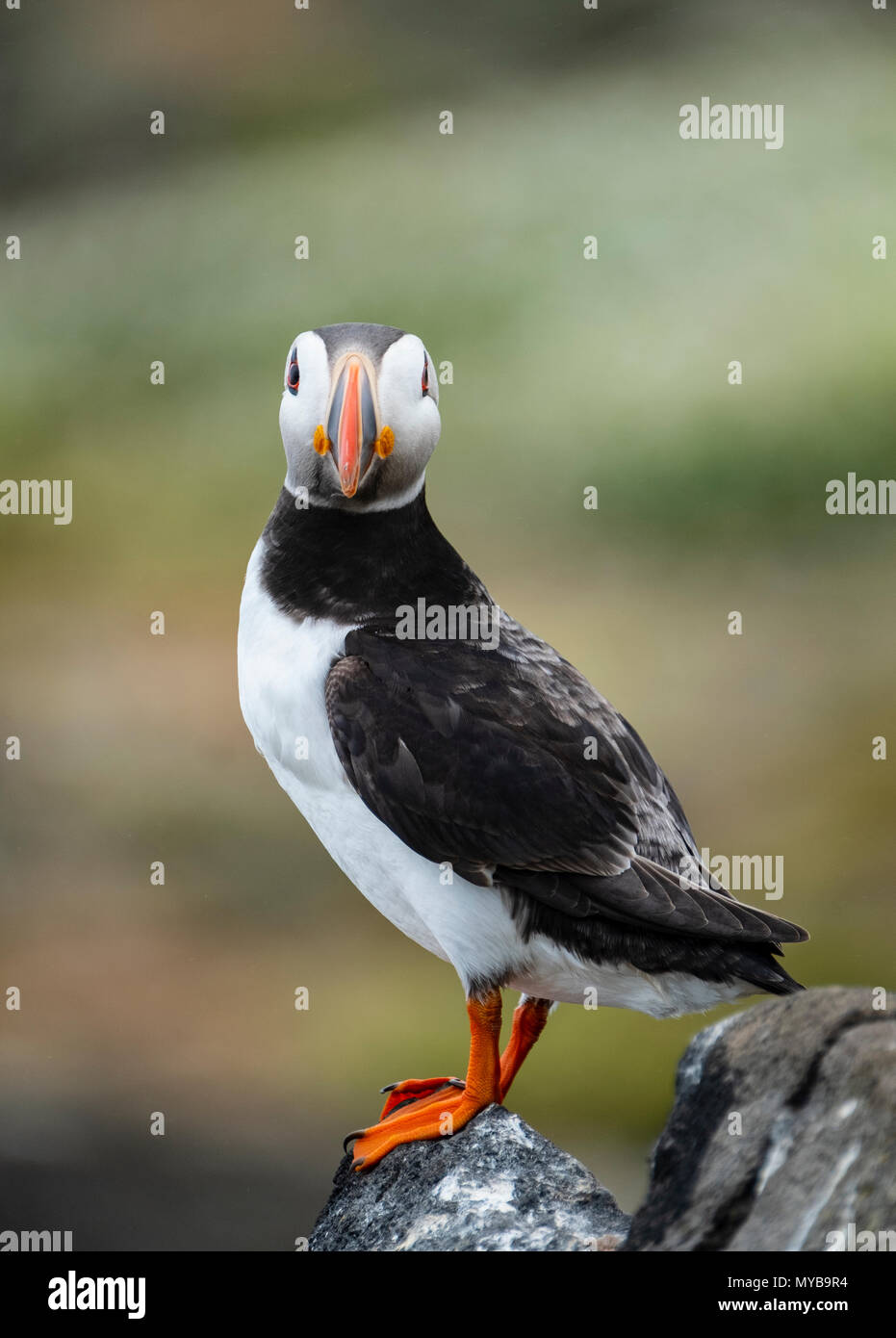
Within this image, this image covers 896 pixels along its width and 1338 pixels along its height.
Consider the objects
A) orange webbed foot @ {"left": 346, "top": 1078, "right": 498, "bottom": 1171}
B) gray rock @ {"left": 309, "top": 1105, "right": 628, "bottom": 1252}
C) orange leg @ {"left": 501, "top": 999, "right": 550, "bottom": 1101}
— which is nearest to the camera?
gray rock @ {"left": 309, "top": 1105, "right": 628, "bottom": 1252}

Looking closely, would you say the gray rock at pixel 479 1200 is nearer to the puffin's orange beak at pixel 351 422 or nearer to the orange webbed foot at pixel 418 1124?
the orange webbed foot at pixel 418 1124

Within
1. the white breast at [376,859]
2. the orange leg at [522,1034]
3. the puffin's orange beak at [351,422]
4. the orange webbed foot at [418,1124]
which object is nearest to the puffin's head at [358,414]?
the puffin's orange beak at [351,422]

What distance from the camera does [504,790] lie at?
361 centimetres

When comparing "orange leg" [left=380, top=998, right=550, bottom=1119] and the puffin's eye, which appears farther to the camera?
"orange leg" [left=380, top=998, right=550, bottom=1119]

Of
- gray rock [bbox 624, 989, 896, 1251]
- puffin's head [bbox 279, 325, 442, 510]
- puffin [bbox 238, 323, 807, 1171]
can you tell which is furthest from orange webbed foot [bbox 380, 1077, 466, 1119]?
puffin's head [bbox 279, 325, 442, 510]

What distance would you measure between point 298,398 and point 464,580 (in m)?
0.66

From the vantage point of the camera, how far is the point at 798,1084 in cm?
302

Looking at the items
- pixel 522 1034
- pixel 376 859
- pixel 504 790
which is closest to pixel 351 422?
pixel 504 790

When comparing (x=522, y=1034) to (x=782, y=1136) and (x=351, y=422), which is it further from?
(x=351, y=422)

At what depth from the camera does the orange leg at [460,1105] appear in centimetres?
370

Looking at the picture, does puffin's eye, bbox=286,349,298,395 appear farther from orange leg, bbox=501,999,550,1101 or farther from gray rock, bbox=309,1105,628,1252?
gray rock, bbox=309,1105,628,1252

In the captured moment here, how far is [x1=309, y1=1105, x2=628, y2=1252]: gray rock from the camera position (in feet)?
11.4

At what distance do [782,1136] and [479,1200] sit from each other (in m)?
0.90

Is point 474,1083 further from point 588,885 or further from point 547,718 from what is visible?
point 547,718
